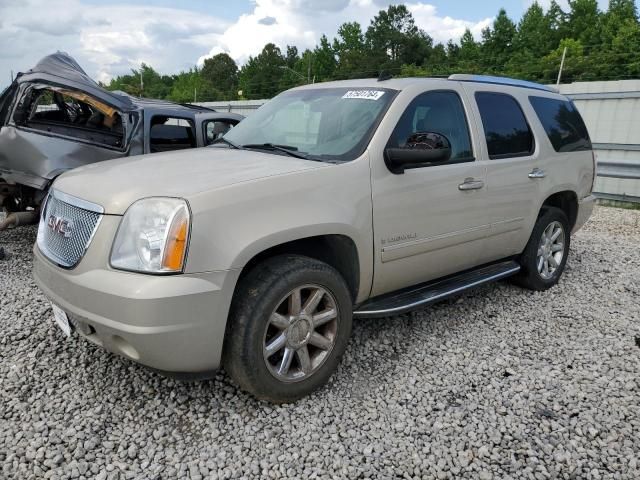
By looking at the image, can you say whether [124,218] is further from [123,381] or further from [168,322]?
[123,381]

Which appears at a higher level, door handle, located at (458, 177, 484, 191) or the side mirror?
the side mirror

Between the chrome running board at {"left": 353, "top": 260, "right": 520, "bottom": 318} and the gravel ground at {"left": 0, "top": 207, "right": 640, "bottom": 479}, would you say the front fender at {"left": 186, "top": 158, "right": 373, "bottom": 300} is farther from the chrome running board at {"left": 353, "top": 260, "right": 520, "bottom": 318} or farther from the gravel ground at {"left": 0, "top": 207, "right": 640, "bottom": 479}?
the gravel ground at {"left": 0, "top": 207, "right": 640, "bottom": 479}

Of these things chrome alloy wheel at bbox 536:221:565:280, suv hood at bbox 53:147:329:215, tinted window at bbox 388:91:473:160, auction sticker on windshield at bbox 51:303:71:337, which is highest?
tinted window at bbox 388:91:473:160

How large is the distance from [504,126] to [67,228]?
332 centimetres

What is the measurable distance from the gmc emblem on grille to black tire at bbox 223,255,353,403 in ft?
3.14

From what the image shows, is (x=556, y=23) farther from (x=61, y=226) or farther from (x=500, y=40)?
(x=61, y=226)

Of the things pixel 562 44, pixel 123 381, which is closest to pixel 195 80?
pixel 562 44

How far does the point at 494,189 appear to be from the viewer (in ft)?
12.9

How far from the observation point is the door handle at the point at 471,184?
3.62 metres

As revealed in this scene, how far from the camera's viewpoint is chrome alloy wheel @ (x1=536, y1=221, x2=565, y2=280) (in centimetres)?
473

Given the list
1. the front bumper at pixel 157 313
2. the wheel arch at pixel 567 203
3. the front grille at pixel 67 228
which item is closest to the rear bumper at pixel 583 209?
the wheel arch at pixel 567 203

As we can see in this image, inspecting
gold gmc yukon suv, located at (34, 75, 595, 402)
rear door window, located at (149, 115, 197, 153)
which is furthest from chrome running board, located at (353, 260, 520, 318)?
rear door window, located at (149, 115, 197, 153)

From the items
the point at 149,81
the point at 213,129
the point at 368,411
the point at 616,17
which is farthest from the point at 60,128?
the point at 149,81

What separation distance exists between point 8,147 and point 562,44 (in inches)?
1840
